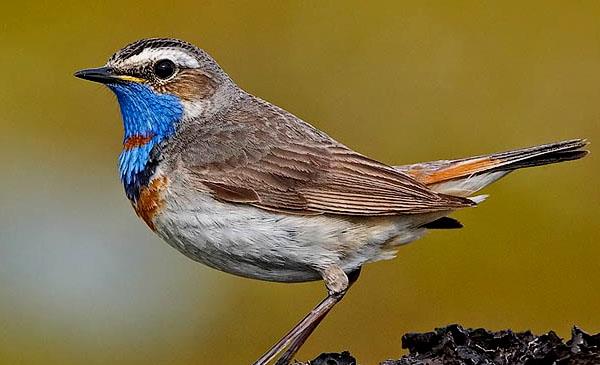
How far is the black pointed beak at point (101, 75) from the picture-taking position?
7.23 m

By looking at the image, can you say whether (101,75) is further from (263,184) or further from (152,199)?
(263,184)

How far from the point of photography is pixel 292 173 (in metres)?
7.26

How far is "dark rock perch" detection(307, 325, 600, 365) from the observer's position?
6.03 m

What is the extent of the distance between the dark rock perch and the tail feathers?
127 centimetres

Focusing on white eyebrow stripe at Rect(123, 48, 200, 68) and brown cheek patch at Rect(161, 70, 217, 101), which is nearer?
white eyebrow stripe at Rect(123, 48, 200, 68)

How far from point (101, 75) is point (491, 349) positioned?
2275 millimetres

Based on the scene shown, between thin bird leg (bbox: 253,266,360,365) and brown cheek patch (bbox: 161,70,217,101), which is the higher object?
brown cheek patch (bbox: 161,70,217,101)

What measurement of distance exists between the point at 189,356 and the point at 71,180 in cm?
184

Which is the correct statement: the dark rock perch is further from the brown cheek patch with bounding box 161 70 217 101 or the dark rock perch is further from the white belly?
the brown cheek patch with bounding box 161 70 217 101

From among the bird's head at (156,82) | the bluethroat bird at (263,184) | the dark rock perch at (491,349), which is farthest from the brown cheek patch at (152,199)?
the dark rock perch at (491,349)

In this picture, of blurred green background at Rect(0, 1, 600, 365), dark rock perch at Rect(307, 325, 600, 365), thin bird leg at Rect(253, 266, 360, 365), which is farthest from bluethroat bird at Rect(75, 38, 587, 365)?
blurred green background at Rect(0, 1, 600, 365)

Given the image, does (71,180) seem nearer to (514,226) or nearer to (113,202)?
(113,202)

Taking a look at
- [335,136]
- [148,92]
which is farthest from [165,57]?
[335,136]

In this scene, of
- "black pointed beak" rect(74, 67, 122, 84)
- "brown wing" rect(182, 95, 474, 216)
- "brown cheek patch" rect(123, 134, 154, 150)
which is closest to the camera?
"brown wing" rect(182, 95, 474, 216)
